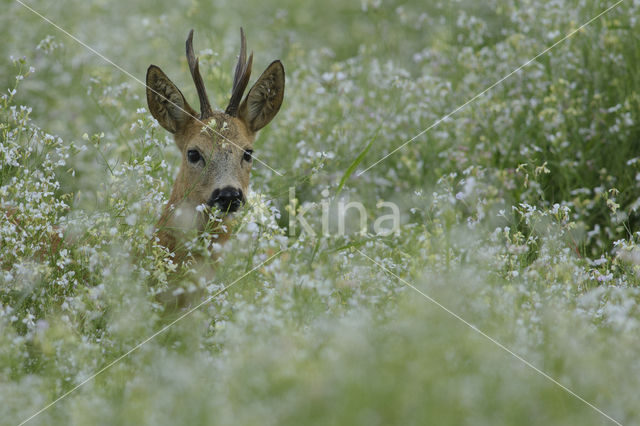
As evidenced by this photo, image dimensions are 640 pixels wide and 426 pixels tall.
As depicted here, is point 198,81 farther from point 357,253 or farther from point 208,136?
point 357,253

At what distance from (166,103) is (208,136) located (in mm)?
442

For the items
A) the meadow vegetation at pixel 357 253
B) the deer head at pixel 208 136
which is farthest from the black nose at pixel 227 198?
the meadow vegetation at pixel 357 253

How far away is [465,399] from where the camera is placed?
9.04 feet

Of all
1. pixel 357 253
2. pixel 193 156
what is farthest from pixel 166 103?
pixel 357 253

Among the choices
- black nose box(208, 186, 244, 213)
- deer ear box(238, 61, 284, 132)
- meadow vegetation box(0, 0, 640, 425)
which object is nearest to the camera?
meadow vegetation box(0, 0, 640, 425)

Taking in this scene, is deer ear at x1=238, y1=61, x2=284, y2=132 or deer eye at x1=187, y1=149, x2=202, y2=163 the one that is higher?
deer ear at x1=238, y1=61, x2=284, y2=132

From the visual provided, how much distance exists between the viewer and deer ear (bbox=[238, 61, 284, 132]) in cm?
577

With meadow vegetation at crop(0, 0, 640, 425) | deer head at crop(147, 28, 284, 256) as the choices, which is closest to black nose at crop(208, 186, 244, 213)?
deer head at crop(147, 28, 284, 256)

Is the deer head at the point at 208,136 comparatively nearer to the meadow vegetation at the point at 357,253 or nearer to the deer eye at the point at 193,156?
the deer eye at the point at 193,156

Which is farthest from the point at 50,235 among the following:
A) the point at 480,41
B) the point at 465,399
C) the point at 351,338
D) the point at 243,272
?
the point at 480,41

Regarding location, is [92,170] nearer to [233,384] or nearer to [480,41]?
[480,41]

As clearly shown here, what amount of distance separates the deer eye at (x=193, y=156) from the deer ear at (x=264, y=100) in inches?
21.8

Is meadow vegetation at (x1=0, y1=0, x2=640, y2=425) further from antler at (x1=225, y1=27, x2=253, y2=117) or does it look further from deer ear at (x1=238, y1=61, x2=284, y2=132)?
antler at (x1=225, y1=27, x2=253, y2=117)

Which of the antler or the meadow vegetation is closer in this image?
the meadow vegetation
